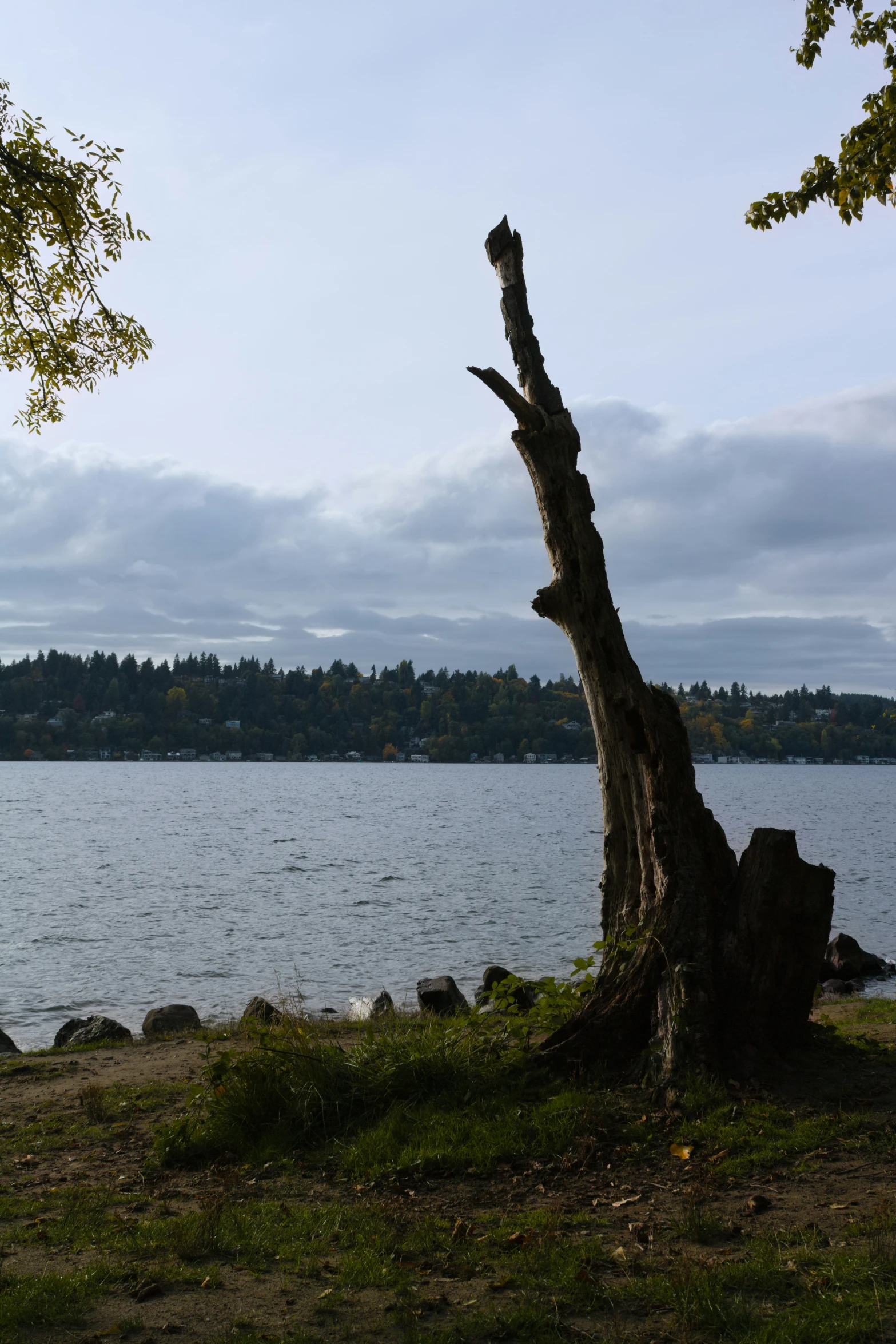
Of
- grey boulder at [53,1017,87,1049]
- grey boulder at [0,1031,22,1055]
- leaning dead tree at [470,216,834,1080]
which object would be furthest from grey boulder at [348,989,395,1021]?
leaning dead tree at [470,216,834,1080]

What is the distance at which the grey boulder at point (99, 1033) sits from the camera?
14836 mm

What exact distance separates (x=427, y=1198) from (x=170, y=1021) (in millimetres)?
10136

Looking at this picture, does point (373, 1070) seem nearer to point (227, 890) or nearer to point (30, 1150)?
point (30, 1150)

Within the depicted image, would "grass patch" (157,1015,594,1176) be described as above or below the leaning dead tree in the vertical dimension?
below

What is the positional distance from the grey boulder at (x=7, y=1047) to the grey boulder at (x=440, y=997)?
613cm

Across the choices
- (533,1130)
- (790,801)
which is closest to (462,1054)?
(533,1130)

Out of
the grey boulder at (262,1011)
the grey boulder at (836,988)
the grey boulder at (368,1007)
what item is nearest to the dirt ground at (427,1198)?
the grey boulder at (262,1011)

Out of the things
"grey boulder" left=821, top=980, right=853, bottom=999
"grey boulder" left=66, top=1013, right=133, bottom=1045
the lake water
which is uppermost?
"grey boulder" left=66, top=1013, right=133, bottom=1045

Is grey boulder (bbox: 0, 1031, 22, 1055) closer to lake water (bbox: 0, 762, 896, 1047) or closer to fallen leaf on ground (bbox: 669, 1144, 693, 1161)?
lake water (bbox: 0, 762, 896, 1047)

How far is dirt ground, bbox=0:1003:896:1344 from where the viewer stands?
197 inches

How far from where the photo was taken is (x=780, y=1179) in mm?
6469

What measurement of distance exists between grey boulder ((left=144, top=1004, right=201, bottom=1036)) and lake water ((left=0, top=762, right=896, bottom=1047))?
1837 millimetres

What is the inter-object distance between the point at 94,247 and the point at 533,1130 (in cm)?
922

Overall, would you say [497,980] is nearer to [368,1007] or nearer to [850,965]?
[368,1007]
